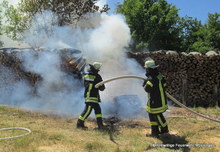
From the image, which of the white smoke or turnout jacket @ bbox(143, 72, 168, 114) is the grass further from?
the white smoke

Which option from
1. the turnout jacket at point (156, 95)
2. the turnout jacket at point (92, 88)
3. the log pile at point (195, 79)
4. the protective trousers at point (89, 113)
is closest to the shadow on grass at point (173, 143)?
the turnout jacket at point (156, 95)

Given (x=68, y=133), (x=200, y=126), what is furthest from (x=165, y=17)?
(x=68, y=133)

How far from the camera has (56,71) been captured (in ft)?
29.2

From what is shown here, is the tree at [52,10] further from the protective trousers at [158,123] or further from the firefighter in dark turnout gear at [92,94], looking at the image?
the protective trousers at [158,123]

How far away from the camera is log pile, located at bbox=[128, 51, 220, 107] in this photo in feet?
30.9

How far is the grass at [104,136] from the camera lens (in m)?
4.29

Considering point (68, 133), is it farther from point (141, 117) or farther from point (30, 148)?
point (141, 117)

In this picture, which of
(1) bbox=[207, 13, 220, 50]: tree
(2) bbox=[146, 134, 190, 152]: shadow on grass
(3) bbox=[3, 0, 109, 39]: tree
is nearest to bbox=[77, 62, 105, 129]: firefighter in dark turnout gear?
(2) bbox=[146, 134, 190, 152]: shadow on grass

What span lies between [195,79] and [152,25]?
14.7 meters

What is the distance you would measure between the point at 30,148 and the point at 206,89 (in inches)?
293

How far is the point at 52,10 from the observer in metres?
15.5

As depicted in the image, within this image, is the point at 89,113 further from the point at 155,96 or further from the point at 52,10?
the point at 52,10

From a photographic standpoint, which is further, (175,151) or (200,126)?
(200,126)

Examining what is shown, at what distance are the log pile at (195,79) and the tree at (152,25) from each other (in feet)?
42.5
